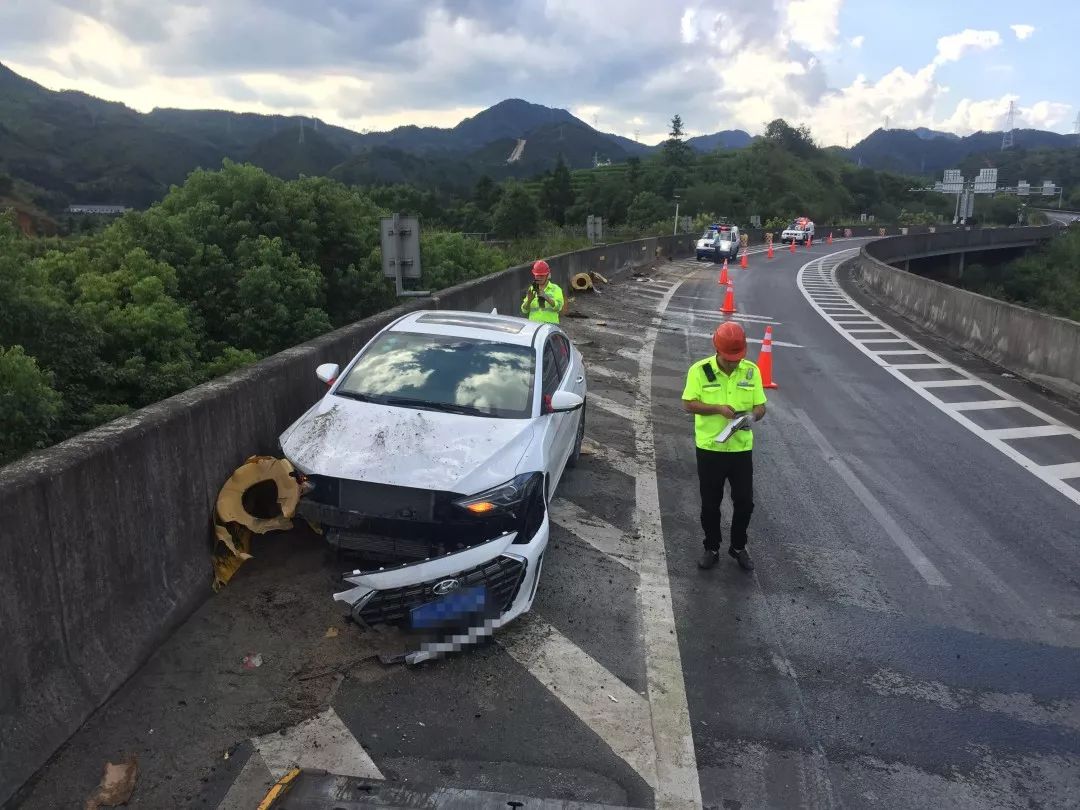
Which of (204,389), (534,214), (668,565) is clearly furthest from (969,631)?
(534,214)

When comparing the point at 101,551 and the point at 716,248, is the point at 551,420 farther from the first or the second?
the point at 716,248

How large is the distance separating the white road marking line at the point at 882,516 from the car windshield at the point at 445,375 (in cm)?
317

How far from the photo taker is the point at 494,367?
6.59 meters

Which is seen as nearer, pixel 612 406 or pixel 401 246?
pixel 612 406

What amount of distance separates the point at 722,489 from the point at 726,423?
49cm

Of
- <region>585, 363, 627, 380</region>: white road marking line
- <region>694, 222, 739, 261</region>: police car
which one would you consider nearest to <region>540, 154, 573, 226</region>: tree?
<region>694, 222, 739, 261</region>: police car

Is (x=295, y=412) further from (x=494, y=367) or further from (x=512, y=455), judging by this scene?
(x=512, y=455)

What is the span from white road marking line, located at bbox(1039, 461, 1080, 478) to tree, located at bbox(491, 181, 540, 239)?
105563mm

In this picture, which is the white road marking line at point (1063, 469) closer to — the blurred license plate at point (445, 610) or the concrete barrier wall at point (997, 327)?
the concrete barrier wall at point (997, 327)

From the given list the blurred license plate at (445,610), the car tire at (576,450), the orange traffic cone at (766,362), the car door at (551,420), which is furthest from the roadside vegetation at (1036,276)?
the blurred license plate at (445,610)

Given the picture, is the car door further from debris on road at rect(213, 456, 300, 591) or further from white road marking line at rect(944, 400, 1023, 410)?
white road marking line at rect(944, 400, 1023, 410)

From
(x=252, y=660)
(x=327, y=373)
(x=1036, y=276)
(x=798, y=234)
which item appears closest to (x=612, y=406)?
→ (x=327, y=373)

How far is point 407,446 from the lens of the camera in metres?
5.46

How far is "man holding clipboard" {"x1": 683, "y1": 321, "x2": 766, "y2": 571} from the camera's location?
20.7 ft
